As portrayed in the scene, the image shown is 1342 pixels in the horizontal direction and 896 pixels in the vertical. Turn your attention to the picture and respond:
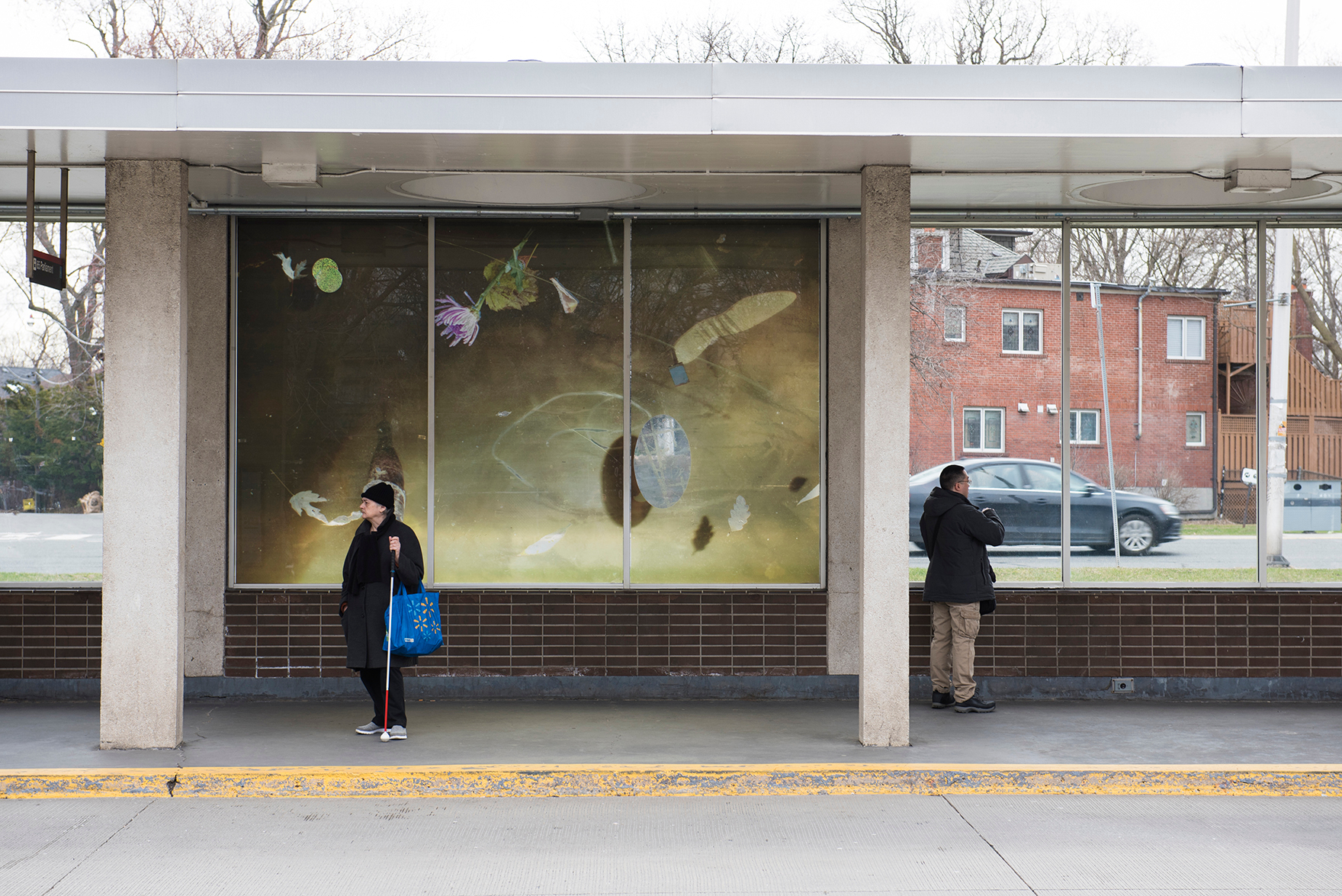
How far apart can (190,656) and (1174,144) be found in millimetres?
7948

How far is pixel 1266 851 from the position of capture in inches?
240

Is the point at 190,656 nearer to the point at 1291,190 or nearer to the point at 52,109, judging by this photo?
the point at 52,109

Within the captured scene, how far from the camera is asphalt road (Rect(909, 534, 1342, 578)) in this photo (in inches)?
384

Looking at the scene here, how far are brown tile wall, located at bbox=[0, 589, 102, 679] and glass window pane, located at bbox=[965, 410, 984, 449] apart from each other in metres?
7.02


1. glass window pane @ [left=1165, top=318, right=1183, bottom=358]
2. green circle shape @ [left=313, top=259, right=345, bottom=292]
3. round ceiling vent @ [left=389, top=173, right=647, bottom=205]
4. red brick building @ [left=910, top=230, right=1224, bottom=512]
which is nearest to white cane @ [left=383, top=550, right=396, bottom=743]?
round ceiling vent @ [left=389, top=173, right=647, bottom=205]

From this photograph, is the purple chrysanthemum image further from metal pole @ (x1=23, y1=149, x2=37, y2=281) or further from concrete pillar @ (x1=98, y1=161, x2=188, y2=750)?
metal pole @ (x1=23, y1=149, x2=37, y2=281)

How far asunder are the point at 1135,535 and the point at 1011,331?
1.92 meters

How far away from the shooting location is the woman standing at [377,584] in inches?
311

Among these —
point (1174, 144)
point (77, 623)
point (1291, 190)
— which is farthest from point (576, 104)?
point (77, 623)

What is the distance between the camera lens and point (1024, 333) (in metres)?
9.88

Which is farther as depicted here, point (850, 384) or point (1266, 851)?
point (850, 384)

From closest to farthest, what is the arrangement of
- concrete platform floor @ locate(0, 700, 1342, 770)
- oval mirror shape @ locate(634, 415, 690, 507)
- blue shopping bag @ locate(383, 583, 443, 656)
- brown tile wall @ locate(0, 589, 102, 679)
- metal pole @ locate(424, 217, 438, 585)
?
concrete platform floor @ locate(0, 700, 1342, 770) → blue shopping bag @ locate(383, 583, 443, 656) → brown tile wall @ locate(0, 589, 102, 679) → metal pole @ locate(424, 217, 438, 585) → oval mirror shape @ locate(634, 415, 690, 507)

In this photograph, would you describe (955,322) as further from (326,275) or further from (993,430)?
(326,275)

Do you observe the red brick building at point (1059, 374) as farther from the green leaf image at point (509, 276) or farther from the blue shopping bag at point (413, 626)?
the blue shopping bag at point (413, 626)
